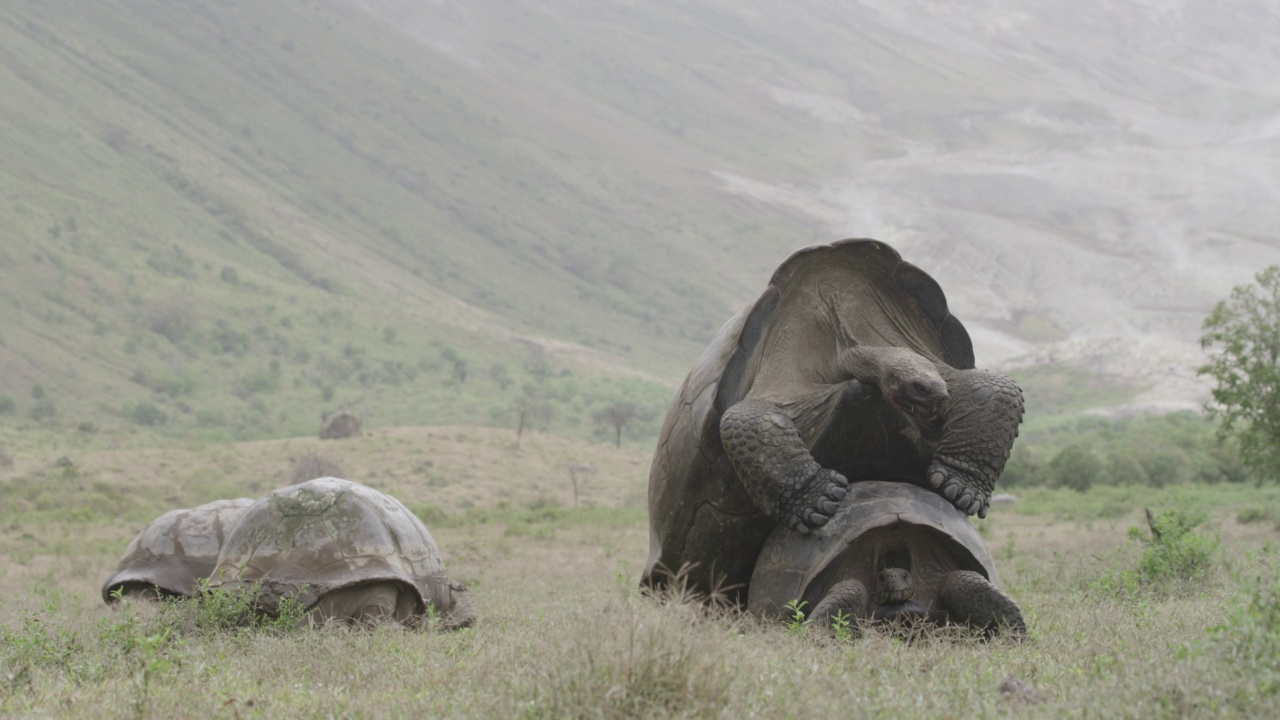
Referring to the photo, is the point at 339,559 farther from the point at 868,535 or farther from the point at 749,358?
the point at 868,535

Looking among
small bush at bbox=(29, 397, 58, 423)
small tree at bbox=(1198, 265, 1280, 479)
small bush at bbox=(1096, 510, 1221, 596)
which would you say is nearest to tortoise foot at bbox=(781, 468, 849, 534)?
small bush at bbox=(1096, 510, 1221, 596)

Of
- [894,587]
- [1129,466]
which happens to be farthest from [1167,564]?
[1129,466]

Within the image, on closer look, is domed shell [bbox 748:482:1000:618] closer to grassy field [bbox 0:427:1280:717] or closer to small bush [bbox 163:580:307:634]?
grassy field [bbox 0:427:1280:717]

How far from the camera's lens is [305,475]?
31.7 meters

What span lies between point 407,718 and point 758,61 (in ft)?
537

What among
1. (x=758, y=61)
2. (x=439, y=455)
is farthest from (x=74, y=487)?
(x=758, y=61)

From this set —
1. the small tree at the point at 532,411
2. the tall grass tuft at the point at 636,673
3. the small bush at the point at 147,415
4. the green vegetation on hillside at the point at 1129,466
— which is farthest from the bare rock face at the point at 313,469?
the tall grass tuft at the point at 636,673

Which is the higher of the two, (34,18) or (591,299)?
(34,18)

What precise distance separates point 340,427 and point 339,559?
1332 inches

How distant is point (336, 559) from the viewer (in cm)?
824

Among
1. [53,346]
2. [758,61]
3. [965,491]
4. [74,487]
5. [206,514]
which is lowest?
[53,346]

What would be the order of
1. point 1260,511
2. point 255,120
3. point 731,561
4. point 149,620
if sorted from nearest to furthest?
point 731,561 → point 149,620 → point 1260,511 → point 255,120

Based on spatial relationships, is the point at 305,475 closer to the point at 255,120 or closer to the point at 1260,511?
the point at 1260,511

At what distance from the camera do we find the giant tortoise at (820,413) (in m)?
6.28
